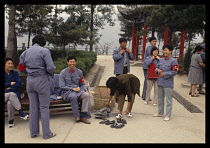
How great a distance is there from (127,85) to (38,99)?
71.7 inches

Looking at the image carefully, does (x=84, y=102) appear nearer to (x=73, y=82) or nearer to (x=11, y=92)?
(x=73, y=82)

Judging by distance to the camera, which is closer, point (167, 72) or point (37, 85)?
point (37, 85)

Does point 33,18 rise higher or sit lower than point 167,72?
higher

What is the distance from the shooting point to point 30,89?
10.9 feet

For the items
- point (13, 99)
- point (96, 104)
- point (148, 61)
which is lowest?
point (96, 104)

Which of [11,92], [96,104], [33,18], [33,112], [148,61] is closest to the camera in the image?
[33,112]

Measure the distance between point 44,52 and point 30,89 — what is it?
660 millimetres

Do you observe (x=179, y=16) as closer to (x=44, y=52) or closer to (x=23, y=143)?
(x=44, y=52)

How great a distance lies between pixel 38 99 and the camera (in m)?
3.44

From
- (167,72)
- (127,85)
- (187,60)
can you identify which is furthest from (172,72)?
(187,60)

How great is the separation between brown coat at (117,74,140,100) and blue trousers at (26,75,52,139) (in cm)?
157

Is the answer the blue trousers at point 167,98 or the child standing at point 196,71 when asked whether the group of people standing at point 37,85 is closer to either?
the blue trousers at point 167,98
